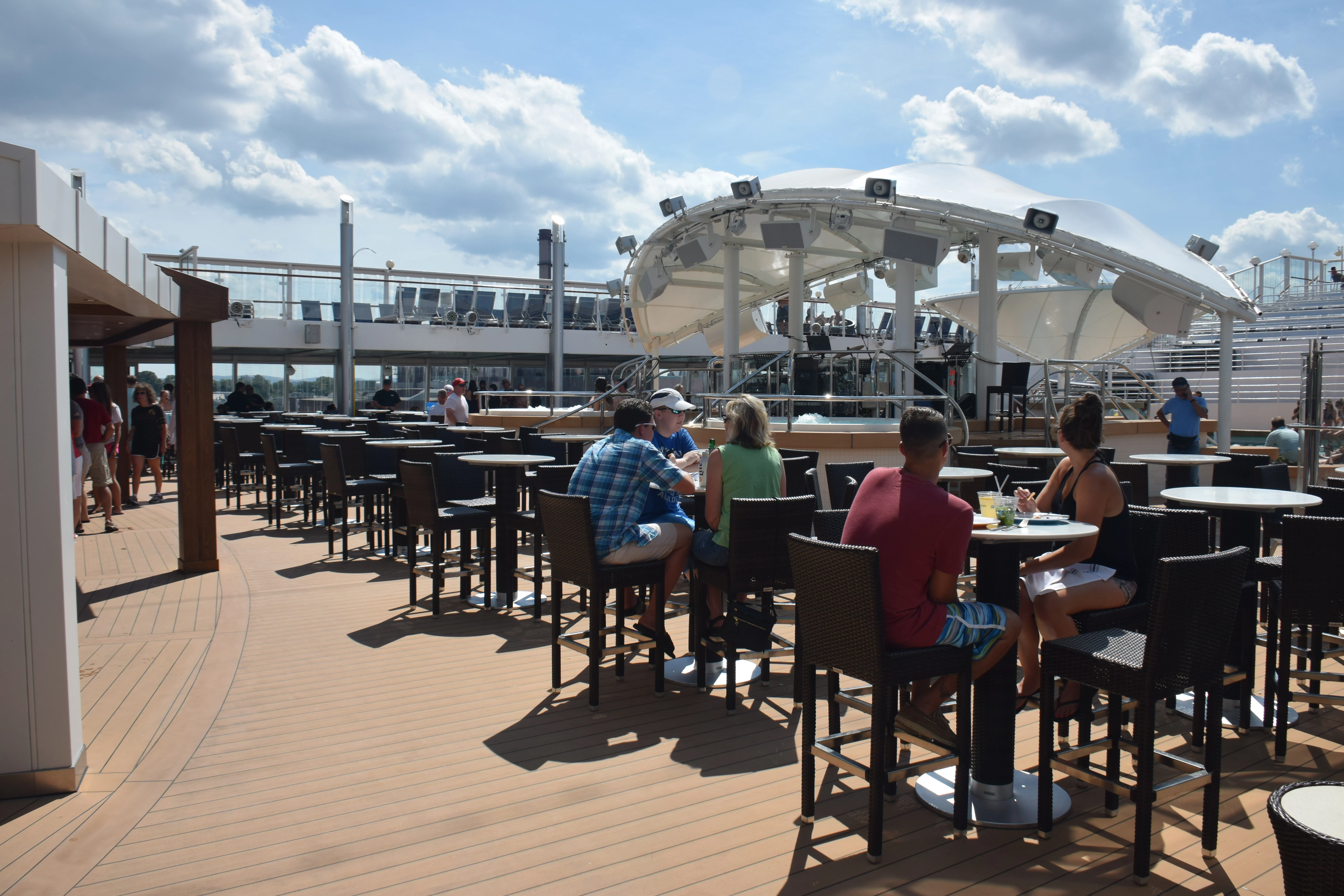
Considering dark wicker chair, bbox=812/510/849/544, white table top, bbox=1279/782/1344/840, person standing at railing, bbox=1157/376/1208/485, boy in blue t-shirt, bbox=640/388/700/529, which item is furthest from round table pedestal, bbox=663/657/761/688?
person standing at railing, bbox=1157/376/1208/485

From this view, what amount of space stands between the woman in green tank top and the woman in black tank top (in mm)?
1314

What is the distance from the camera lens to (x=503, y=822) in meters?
3.01

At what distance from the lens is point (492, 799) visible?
126 inches

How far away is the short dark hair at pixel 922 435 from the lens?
2.98 m

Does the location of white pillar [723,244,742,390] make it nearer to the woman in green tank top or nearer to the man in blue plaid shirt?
the woman in green tank top

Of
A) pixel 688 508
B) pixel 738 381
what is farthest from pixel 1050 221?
pixel 688 508

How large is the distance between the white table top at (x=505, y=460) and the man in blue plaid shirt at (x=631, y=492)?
179 cm

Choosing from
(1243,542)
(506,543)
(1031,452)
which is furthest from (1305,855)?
(1031,452)

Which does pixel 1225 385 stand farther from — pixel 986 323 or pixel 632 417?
pixel 632 417

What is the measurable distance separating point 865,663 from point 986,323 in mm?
11752

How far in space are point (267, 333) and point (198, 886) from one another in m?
24.7

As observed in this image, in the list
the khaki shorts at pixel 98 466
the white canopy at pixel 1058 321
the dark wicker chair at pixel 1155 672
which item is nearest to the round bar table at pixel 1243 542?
the dark wicker chair at pixel 1155 672

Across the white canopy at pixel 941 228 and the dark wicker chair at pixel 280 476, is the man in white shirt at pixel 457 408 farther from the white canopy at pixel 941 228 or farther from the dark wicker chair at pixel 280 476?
the white canopy at pixel 941 228

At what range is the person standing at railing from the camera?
941cm
